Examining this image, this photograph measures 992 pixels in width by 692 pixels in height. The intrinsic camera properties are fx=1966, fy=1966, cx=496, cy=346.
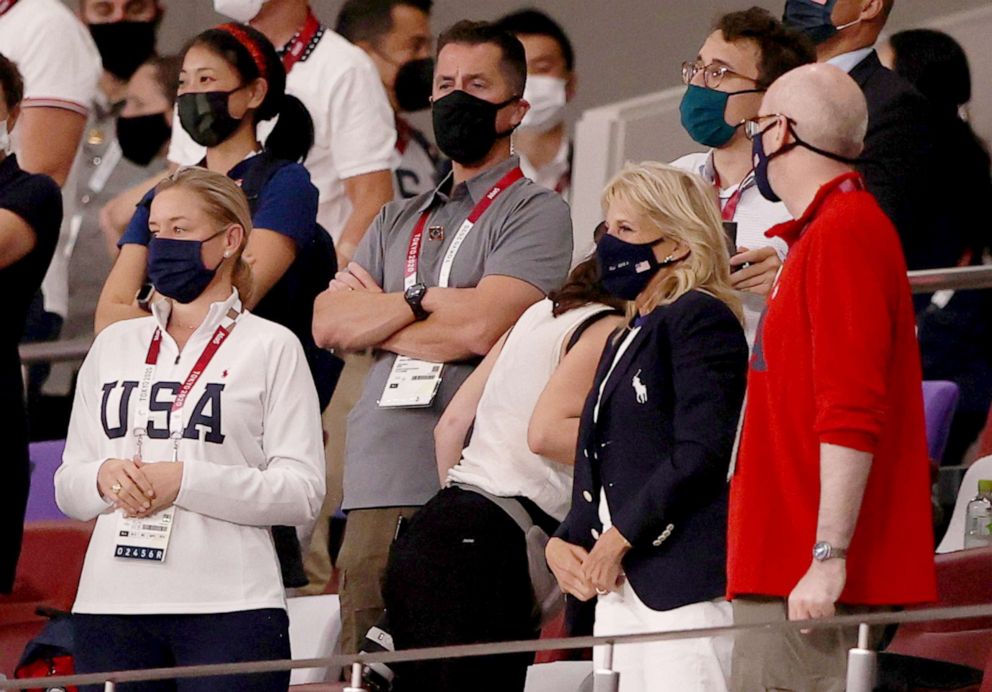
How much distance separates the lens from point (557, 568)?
3395 millimetres

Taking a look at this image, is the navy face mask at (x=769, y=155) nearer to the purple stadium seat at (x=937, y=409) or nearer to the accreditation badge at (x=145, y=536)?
the accreditation badge at (x=145, y=536)

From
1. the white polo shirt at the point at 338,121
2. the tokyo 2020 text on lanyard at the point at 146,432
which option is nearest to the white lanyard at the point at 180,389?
the tokyo 2020 text on lanyard at the point at 146,432

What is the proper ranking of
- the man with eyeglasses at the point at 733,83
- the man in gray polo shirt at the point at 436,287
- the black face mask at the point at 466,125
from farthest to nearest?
the black face mask at the point at 466,125 < the man with eyeglasses at the point at 733,83 < the man in gray polo shirt at the point at 436,287

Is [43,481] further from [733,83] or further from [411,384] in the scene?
[733,83]

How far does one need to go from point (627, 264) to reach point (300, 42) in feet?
8.30

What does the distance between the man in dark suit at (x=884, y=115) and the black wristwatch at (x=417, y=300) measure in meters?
0.97

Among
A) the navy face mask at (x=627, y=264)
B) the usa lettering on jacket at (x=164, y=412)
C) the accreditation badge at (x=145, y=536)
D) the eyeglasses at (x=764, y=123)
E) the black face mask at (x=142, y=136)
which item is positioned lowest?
the accreditation badge at (x=145, y=536)

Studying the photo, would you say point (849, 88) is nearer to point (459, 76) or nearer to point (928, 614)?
point (928, 614)

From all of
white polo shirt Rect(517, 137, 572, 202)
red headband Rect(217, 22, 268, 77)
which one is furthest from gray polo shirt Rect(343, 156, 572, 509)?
white polo shirt Rect(517, 137, 572, 202)

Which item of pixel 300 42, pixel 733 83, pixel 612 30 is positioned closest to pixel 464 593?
pixel 733 83

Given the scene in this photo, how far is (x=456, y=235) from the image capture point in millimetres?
4180

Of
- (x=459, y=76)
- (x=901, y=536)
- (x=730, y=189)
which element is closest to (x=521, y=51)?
(x=459, y=76)

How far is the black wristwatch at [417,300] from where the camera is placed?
4.07m

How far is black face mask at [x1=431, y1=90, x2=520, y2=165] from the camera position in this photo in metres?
4.22
